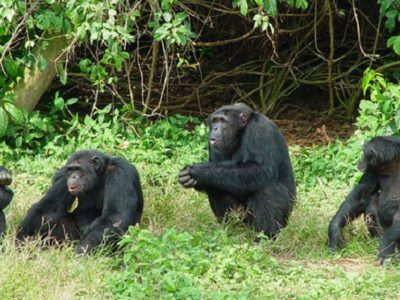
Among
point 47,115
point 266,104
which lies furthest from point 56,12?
point 266,104

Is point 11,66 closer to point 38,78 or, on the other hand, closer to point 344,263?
point 38,78

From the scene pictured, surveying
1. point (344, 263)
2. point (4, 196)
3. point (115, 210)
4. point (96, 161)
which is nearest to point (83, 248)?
point (115, 210)

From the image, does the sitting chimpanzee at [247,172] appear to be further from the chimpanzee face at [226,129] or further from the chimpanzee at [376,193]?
the chimpanzee at [376,193]

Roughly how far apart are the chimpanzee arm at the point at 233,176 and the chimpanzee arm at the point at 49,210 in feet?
3.45

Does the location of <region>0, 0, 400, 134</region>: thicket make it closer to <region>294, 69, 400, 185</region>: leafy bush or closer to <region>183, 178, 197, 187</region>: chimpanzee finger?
<region>294, 69, 400, 185</region>: leafy bush

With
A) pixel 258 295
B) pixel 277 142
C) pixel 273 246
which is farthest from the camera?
pixel 277 142

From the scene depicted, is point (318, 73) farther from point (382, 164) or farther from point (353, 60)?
point (382, 164)

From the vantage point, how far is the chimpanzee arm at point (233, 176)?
8141 mm

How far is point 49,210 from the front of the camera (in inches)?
312

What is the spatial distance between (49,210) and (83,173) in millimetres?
441

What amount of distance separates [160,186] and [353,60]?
453 centimetres

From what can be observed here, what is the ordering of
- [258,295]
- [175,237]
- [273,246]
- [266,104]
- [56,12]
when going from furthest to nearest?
[266,104] → [56,12] → [273,246] → [175,237] → [258,295]

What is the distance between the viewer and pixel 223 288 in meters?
6.57

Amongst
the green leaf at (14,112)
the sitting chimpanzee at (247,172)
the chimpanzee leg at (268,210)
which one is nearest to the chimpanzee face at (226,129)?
the sitting chimpanzee at (247,172)
